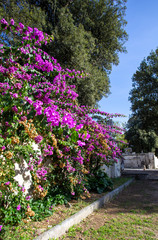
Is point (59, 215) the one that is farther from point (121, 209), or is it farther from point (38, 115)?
point (38, 115)

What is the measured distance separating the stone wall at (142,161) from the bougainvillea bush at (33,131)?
51.8 ft

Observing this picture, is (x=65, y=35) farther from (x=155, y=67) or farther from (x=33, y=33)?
(x=155, y=67)

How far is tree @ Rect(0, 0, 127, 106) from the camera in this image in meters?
10.5

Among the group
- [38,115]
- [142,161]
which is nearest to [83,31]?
[38,115]

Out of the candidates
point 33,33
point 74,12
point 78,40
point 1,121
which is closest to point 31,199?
point 1,121

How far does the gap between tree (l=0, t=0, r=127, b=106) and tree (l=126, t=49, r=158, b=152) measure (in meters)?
9.98

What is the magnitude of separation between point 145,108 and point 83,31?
15.3m

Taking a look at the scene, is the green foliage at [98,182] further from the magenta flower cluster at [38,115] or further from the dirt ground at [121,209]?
the magenta flower cluster at [38,115]

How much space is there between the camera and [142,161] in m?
19.6

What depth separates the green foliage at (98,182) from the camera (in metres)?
5.71

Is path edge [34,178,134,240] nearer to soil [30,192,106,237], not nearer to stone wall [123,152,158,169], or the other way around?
soil [30,192,106,237]

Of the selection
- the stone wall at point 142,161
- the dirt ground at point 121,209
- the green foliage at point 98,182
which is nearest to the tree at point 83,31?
the green foliage at point 98,182

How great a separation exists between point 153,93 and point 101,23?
1320 cm

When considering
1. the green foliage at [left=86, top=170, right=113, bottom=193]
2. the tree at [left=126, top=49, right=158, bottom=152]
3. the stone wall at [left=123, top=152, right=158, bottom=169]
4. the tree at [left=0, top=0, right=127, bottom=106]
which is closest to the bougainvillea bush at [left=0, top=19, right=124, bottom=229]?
the green foliage at [left=86, top=170, right=113, bottom=193]
